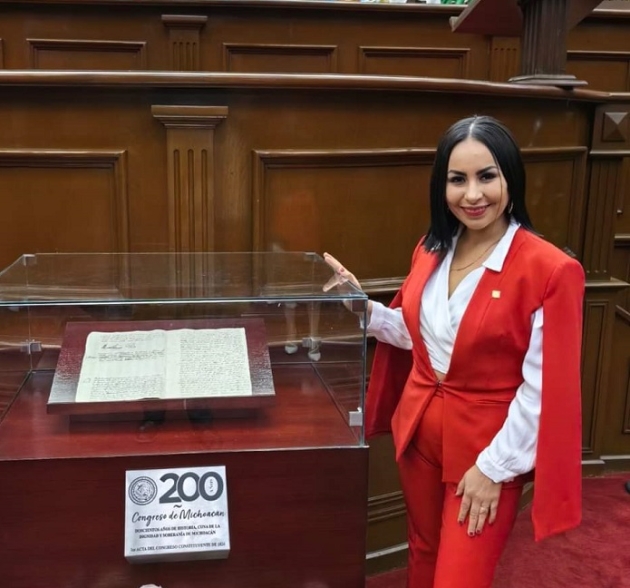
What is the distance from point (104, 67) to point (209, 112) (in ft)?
6.23

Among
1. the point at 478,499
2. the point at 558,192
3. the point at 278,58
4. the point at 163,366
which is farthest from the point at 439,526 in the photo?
the point at 278,58

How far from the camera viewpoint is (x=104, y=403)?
55.5 inches

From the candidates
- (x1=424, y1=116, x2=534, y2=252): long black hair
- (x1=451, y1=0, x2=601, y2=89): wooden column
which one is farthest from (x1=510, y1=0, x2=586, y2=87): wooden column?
(x1=424, y1=116, x2=534, y2=252): long black hair

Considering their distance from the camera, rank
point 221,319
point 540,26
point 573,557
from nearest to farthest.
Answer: point 221,319 < point 573,557 < point 540,26

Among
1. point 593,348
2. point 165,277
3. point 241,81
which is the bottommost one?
point 593,348

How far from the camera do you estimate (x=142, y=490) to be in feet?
4.45

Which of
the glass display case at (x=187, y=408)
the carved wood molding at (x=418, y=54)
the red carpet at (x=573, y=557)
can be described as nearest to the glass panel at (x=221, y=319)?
the glass display case at (x=187, y=408)

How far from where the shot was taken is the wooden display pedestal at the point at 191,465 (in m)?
1.36

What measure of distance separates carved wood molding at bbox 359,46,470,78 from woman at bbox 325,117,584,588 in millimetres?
2461

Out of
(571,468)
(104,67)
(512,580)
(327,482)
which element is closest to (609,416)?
(512,580)

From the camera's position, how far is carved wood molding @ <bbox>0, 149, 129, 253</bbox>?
77.9 inches

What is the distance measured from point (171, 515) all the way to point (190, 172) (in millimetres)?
997

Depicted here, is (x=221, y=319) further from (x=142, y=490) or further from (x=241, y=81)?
(x=241, y=81)

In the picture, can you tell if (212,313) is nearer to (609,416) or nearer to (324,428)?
(324,428)
